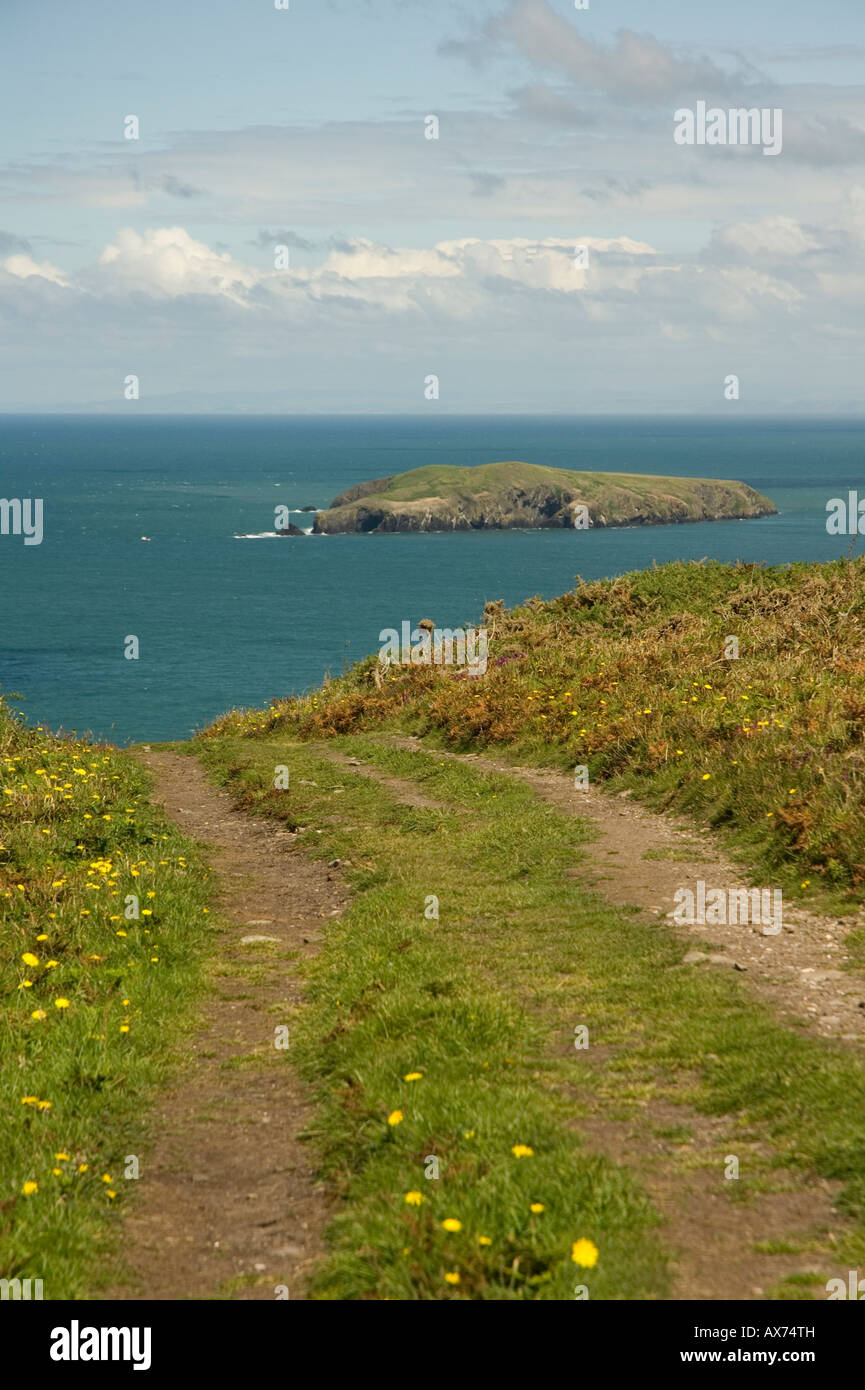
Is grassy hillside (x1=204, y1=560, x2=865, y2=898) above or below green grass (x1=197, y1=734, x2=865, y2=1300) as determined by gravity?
above

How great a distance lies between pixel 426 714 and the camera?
88.6 feet

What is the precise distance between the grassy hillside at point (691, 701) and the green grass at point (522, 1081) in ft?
8.98

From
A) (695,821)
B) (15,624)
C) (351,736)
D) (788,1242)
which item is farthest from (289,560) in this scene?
(788,1242)

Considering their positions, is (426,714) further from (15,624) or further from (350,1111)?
(15,624)

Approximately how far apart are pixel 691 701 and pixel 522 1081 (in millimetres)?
13505

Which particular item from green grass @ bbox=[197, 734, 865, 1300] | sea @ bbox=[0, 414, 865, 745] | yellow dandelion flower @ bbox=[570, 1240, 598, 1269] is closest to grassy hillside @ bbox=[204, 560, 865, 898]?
green grass @ bbox=[197, 734, 865, 1300]

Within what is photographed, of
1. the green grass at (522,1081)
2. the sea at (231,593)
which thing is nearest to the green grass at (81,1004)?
the green grass at (522,1081)

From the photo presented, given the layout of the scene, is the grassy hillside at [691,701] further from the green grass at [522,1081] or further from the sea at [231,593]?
the sea at [231,593]

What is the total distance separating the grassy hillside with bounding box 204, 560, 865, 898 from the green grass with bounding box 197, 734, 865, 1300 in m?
2.74

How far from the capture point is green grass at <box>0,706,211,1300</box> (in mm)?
6586

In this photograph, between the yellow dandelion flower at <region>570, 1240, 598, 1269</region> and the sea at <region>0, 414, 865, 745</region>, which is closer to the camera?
the yellow dandelion flower at <region>570, 1240, 598, 1269</region>

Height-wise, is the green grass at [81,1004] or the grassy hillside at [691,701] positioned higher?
the grassy hillside at [691,701]

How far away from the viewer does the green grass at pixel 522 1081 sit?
575cm

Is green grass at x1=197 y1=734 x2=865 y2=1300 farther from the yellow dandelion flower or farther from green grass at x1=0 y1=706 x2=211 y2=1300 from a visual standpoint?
green grass at x1=0 y1=706 x2=211 y2=1300
